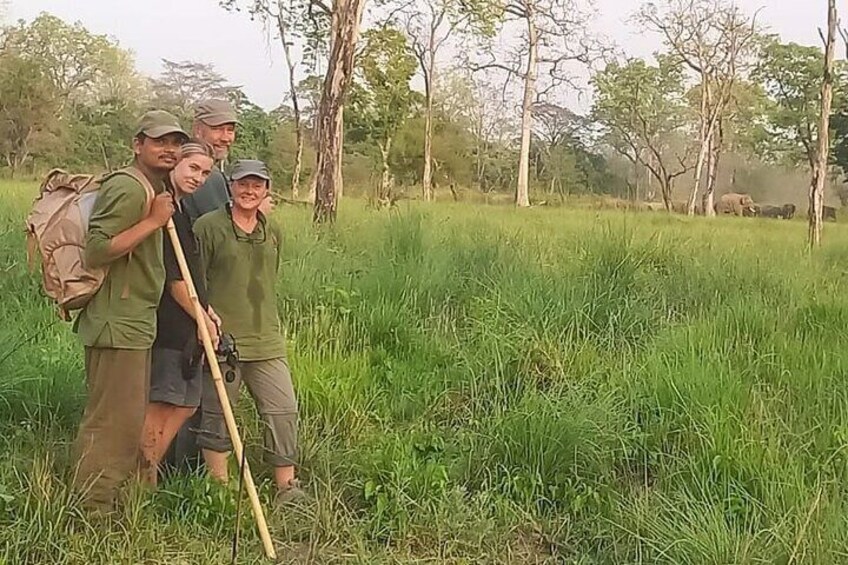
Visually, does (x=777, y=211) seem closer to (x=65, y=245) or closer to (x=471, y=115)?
(x=471, y=115)

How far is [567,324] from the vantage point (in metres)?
5.71

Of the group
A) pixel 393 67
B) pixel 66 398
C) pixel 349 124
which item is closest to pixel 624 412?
pixel 66 398

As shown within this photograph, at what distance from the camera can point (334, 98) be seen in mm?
10859

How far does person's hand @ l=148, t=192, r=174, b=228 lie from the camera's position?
10.7 ft

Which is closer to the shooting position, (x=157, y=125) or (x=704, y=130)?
(x=157, y=125)

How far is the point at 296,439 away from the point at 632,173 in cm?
5495

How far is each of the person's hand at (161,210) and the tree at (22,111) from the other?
29237mm

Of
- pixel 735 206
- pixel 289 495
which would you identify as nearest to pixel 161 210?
pixel 289 495

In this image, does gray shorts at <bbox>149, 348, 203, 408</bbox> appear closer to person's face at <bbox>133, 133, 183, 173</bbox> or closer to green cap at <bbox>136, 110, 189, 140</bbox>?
person's face at <bbox>133, 133, 183, 173</bbox>

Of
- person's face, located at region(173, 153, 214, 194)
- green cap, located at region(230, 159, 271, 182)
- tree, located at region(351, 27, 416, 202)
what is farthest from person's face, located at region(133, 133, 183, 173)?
tree, located at region(351, 27, 416, 202)

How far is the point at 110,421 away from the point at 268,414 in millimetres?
772

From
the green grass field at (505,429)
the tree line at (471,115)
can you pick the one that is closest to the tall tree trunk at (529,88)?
the tree line at (471,115)

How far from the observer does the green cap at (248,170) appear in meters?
3.82

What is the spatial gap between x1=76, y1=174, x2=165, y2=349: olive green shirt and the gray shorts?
363mm
